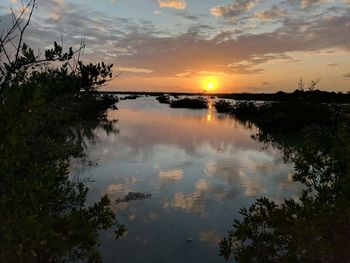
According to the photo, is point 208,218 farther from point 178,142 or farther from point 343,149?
point 178,142

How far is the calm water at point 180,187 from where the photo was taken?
8820 mm

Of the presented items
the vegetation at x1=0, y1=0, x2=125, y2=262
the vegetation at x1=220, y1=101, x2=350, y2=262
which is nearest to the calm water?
the vegetation at x1=220, y1=101, x2=350, y2=262

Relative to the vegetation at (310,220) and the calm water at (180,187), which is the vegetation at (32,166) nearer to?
the vegetation at (310,220)

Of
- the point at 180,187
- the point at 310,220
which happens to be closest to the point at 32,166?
the point at 310,220

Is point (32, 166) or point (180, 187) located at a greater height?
point (32, 166)

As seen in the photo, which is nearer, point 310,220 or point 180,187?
point 310,220

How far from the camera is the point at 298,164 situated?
624 centimetres

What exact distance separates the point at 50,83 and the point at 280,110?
34718 mm

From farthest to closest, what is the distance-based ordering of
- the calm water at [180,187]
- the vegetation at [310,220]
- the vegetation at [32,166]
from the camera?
the calm water at [180,187], the vegetation at [310,220], the vegetation at [32,166]

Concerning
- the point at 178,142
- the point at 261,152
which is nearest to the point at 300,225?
the point at 261,152

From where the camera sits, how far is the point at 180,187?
13.9 metres

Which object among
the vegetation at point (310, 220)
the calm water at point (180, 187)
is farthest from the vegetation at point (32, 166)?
the calm water at point (180, 187)

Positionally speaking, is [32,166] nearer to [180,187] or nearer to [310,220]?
[310,220]

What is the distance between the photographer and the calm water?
28.9ft
